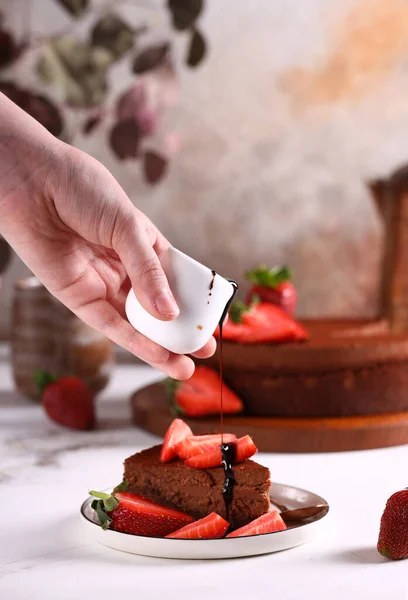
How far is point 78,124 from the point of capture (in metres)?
2.78

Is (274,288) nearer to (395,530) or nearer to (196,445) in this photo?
(196,445)

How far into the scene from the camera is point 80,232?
131 cm

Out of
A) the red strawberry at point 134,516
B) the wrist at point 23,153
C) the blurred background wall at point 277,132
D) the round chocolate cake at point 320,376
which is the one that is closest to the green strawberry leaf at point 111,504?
the red strawberry at point 134,516

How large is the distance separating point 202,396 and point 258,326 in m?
0.22

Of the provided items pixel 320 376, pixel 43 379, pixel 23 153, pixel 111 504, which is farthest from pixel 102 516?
pixel 43 379

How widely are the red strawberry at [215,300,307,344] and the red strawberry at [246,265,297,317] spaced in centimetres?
13

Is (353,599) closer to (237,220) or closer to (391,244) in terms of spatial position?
(391,244)

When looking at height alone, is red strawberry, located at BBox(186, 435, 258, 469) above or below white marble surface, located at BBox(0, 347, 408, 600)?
above

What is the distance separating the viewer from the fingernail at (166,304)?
1.15m

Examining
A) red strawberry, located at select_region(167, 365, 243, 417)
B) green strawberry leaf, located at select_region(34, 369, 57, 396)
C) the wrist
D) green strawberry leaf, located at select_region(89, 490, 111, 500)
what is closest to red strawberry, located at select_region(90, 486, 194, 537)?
green strawberry leaf, located at select_region(89, 490, 111, 500)

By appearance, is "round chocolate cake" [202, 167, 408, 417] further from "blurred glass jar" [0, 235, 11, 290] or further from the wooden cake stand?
"blurred glass jar" [0, 235, 11, 290]

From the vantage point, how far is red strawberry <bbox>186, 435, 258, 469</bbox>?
127 cm

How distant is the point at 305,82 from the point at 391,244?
630mm

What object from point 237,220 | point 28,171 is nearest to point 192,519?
point 28,171
